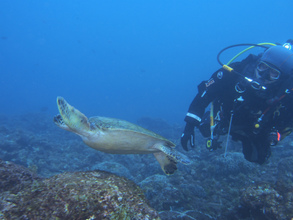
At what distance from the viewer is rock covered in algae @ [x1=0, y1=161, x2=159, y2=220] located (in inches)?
55.6

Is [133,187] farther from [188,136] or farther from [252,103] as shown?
[252,103]

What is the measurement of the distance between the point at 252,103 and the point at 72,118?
3697 millimetres

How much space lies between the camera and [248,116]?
3842mm

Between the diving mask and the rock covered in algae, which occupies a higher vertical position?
the diving mask

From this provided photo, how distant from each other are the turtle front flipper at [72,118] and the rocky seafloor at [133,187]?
0.73 metres

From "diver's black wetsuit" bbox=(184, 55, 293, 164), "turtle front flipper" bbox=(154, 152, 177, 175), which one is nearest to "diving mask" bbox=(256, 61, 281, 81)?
"diver's black wetsuit" bbox=(184, 55, 293, 164)

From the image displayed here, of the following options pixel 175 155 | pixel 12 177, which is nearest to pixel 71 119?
pixel 12 177

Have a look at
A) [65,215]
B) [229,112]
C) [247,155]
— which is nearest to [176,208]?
[247,155]

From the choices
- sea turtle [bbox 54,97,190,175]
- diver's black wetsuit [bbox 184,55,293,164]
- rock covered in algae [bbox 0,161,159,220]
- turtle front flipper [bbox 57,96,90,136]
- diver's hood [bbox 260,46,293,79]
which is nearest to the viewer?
rock covered in algae [bbox 0,161,159,220]

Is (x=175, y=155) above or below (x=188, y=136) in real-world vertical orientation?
below

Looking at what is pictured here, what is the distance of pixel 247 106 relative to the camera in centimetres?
377

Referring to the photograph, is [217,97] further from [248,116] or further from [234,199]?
[234,199]

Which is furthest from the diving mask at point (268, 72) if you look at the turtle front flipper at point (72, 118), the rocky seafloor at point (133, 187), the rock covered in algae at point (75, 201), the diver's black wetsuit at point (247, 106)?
the turtle front flipper at point (72, 118)

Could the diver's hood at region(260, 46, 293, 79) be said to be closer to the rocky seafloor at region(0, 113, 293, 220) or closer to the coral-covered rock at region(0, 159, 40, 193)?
the rocky seafloor at region(0, 113, 293, 220)
